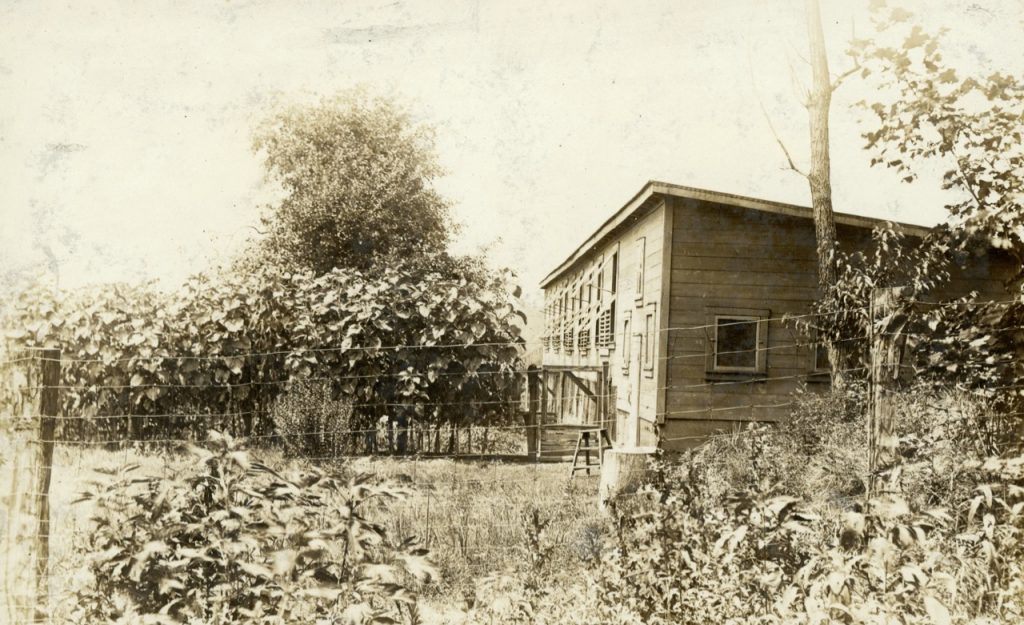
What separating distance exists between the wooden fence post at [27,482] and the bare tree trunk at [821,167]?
28.8 feet

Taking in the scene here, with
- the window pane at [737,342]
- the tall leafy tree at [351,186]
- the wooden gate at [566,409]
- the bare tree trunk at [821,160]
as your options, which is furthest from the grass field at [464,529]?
the tall leafy tree at [351,186]

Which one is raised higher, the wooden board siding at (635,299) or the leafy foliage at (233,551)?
the wooden board siding at (635,299)

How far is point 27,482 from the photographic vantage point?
4.05m

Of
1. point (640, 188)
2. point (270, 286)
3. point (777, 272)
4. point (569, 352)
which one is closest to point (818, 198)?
point (777, 272)

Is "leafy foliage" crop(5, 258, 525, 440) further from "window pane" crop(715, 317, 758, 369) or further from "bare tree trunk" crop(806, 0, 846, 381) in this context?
"bare tree trunk" crop(806, 0, 846, 381)

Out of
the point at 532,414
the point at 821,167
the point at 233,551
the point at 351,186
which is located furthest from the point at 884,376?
the point at 351,186

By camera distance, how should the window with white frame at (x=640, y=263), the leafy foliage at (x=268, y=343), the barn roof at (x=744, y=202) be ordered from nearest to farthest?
1. the leafy foliage at (x=268, y=343)
2. the barn roof at (x=744, y=202)
3. the window with white frame at (x=640, y=263)

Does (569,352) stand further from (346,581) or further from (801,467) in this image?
(346,581)

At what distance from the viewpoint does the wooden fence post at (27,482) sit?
13.1 feet

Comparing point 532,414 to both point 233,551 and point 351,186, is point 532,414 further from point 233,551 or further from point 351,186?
point 351,186

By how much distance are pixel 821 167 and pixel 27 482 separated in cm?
992

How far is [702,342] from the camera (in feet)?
37.5

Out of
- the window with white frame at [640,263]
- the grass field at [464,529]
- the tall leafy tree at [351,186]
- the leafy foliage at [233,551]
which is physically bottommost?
the grass field at [464,529]

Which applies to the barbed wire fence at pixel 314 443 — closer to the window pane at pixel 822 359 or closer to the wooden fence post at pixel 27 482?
the wooden fence post at pixel 27 482
